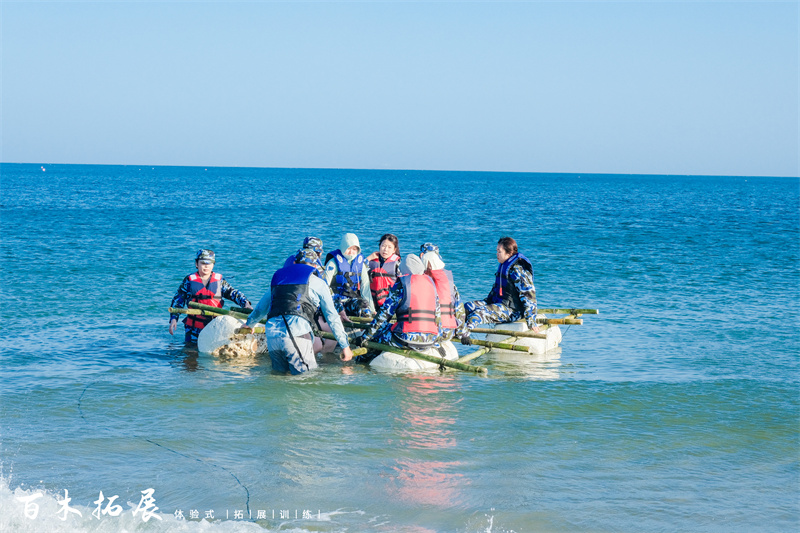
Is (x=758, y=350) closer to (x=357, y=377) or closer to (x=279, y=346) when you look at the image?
(x=357, y=377)

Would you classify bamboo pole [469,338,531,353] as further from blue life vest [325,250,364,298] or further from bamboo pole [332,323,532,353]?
blue life vest [325,250,364,298]

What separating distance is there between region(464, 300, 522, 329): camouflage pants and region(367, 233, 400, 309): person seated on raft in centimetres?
127

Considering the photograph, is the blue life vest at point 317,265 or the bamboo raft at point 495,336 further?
the bamboo raft at point 495,336

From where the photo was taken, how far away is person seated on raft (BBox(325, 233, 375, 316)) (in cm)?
1120

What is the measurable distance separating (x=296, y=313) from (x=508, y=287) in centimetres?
383

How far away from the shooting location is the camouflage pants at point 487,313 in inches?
447

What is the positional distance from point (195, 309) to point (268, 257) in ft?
51.0

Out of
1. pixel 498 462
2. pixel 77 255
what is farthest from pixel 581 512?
pixel 77 255

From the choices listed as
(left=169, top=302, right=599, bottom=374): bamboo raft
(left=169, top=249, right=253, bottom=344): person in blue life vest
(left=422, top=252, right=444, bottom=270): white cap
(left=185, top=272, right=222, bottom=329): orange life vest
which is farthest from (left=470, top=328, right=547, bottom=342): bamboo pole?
(left=185, top=272, right=222, bottom=329): orange life vest

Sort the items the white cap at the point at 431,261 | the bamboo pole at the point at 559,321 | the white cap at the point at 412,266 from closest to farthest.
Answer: the white cap at the point at 412,266
the white cap at the point at 431,261
the bamboo pole at the point at 559,321

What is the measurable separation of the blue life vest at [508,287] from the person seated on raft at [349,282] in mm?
1986

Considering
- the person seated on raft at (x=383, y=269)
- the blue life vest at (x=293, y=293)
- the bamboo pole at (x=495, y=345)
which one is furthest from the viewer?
the person seated on raft at (x=383, y=269)

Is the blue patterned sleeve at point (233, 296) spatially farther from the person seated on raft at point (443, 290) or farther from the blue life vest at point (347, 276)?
the person seated on raft at point (443, 290)

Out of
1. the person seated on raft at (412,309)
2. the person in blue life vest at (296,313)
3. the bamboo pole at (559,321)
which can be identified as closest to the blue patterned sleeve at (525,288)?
the bamboo pole at (559,321)
